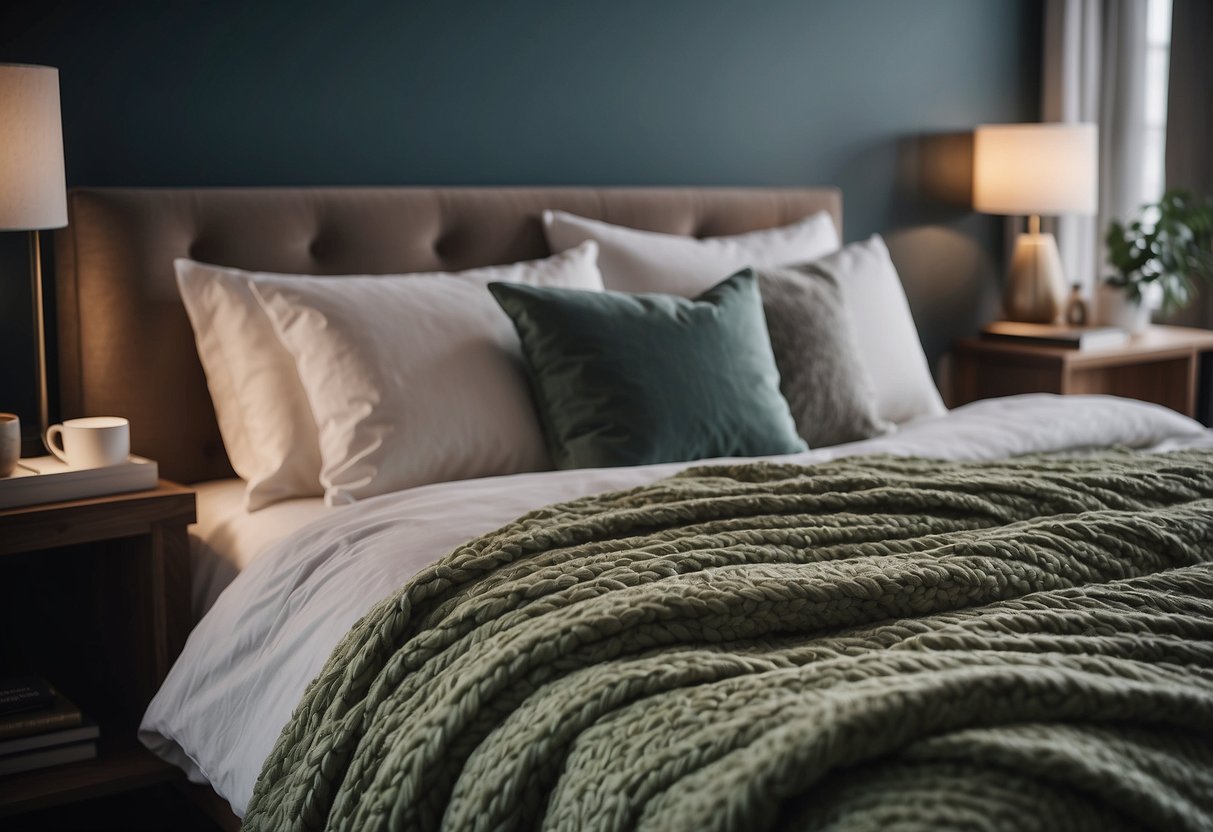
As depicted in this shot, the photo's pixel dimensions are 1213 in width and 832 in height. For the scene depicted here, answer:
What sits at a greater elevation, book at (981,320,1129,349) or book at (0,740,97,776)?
book at (981,320,1129,349)

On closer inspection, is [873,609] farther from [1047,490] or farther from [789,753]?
[1047,490]

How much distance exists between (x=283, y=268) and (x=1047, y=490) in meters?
1.51

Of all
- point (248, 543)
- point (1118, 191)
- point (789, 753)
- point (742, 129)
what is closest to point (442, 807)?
point (789, 753)

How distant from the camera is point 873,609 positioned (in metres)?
1.37

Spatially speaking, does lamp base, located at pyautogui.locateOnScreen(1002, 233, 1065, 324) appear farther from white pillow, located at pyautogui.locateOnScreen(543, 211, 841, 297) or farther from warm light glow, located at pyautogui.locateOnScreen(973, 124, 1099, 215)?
white pillow, located at pyautogui.locateOnScreen(543, 211, 841, 297)

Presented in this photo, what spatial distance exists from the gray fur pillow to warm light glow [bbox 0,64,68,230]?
1.35m

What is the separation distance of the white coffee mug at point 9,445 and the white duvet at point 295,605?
411mm

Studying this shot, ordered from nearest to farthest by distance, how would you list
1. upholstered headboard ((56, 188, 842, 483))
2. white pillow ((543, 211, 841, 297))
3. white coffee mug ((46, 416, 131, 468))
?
white coffee mug ((46, 416, 131, 468)), upholstered headboard ((56, 188, 842, 483)), white pillow ((543, 211, 841, 297))

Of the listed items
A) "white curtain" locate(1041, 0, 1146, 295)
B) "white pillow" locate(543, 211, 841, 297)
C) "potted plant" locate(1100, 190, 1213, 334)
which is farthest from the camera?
"white curtain" locate(1041, 0, 1146, 295)

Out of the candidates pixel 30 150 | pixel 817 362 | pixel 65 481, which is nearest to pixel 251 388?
pixel 65 481

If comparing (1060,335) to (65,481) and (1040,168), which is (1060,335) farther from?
(65,481)

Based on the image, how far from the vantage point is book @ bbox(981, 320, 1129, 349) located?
11.5 ft

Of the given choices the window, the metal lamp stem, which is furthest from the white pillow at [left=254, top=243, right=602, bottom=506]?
the window

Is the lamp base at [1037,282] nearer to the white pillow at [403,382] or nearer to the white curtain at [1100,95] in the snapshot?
the white curtain at [1100,95]
